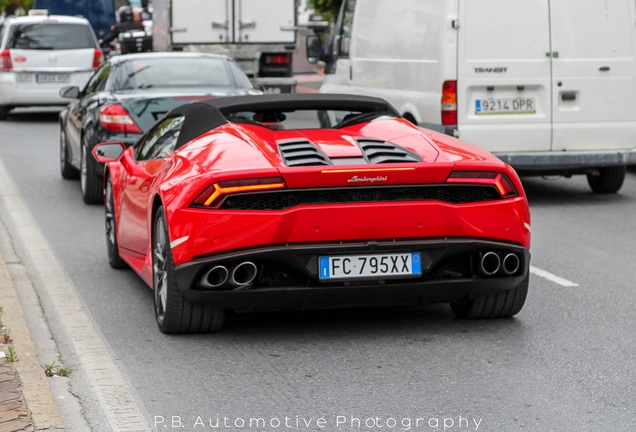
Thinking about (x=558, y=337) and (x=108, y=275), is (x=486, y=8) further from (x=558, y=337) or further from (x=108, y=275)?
(x=558, y=337)

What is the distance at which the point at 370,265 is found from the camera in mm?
6887

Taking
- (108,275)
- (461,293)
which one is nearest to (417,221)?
(461,293)

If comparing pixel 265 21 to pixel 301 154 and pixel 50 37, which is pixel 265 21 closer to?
pixel 50 37

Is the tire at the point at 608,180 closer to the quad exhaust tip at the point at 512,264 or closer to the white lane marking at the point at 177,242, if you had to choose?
the quad exhaust tip at the point at 512,264

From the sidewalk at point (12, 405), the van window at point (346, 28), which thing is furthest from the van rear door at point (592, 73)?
the sidewalk at point (12, 405)

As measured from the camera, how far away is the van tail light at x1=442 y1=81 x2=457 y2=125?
1315 centimetres

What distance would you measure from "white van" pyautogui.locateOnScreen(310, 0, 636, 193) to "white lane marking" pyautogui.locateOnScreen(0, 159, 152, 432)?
4.03 metres

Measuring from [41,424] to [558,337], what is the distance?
2.90m

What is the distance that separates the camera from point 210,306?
7.02 metres

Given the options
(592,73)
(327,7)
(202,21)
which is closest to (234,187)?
(592,73)

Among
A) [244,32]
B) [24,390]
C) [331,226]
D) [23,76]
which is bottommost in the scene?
[24,390]

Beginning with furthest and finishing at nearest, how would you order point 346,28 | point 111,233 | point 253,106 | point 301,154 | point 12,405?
point 346,28 < point 111,233 < point 253,106 < point 301,154 < point 12,405

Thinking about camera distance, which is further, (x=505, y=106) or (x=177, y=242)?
(x=505, y=106)

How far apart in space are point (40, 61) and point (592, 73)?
13.6 meters
